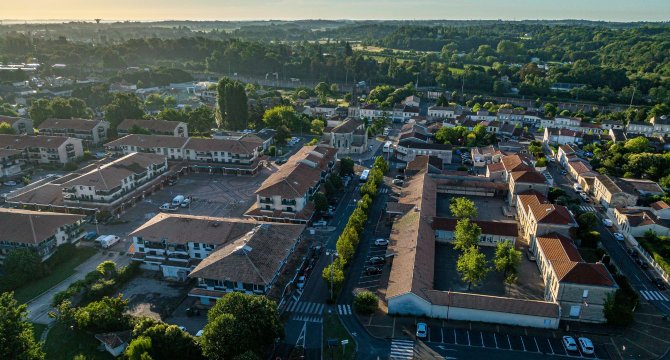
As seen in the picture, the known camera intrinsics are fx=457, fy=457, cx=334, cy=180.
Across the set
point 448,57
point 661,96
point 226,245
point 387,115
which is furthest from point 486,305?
point 448,57

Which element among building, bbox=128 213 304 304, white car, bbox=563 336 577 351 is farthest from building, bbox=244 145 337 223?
white car, bbox=563 336 577 351

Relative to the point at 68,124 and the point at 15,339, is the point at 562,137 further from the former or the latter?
the point at 68,124

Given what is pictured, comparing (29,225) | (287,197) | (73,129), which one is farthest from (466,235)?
(73,129)

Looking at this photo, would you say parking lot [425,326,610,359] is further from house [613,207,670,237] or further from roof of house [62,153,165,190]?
roof of house [62,153,165,190]

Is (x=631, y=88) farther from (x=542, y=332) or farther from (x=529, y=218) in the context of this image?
(x=542, y=332)

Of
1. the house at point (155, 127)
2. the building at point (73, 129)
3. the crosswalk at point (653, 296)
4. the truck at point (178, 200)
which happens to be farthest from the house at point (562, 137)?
the building at point (73, 129)
